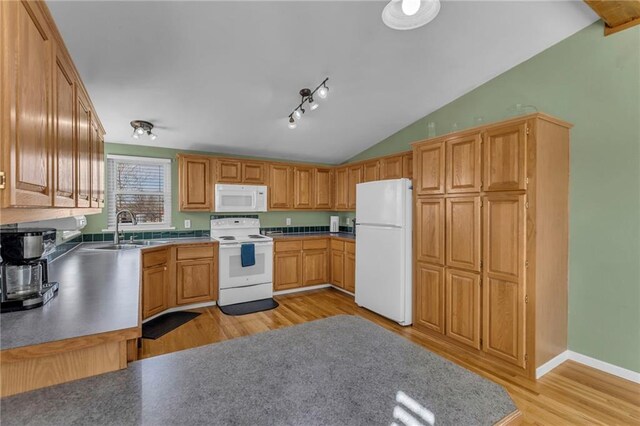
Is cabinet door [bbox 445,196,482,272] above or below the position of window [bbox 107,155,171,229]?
below

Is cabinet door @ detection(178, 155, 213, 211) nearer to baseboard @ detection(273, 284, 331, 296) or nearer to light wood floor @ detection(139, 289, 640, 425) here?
light wood floor @ detection(139, 289, 640, 425)

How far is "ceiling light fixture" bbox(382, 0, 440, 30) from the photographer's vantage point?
169 centimetres

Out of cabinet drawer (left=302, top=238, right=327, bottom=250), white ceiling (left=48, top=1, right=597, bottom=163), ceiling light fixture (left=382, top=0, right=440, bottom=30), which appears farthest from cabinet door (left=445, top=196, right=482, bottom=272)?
cabinet drawer (left=302, top=238, right=327, bottom=250)

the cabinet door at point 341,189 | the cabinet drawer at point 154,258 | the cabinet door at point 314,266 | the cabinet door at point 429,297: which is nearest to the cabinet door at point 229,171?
the cabinet drawer at point 154,258

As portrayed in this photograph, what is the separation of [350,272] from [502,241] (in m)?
2.29

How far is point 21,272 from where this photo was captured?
136 centimetres

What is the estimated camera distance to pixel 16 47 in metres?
0.83

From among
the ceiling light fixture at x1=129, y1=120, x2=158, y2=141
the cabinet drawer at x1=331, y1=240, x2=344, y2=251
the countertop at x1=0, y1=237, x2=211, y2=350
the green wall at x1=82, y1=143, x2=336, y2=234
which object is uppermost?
the ceiling light fixture at x1=129, y1=120, x2=158, y2=141

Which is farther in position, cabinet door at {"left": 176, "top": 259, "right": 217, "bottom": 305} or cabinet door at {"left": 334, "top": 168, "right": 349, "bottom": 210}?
cabinet door at {"left": 334, "top": 168, "right": 349, "bottom": 210}

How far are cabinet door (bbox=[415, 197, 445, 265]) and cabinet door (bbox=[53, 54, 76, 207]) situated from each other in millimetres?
2952

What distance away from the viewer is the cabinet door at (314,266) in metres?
4.67

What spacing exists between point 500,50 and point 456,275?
7.19 ft

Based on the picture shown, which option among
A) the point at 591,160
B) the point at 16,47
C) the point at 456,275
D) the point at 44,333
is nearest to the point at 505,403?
the point at 44,333

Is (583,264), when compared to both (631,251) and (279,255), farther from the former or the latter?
(279,255)
